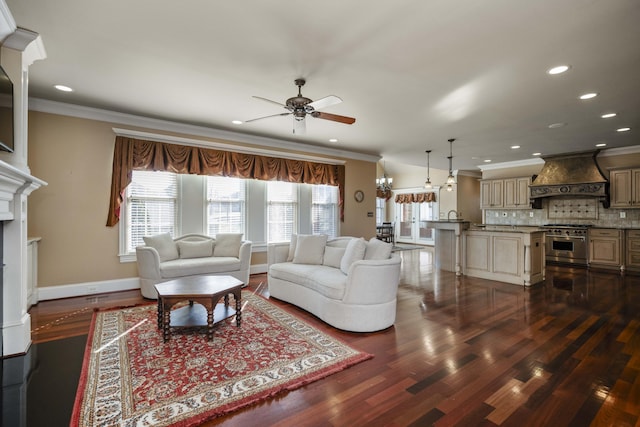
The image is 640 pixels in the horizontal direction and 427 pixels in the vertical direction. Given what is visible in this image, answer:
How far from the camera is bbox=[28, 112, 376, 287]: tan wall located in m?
4.07

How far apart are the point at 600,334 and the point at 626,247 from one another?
4885 millimetres

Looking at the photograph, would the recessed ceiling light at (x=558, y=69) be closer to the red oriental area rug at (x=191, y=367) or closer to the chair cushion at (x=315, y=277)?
the chair cushion at (x=315, y=277)

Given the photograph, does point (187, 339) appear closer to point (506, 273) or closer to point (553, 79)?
point (553, 79)

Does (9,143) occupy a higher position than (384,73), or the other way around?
(384,73)

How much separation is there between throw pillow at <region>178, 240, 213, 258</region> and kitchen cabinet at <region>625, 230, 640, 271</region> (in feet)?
27.9

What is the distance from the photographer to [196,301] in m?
2.79

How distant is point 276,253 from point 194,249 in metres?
1.46

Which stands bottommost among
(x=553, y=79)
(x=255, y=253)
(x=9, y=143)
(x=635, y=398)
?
(x=635, y=398)

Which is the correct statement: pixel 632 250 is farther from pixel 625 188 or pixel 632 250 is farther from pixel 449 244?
pixel 449 244

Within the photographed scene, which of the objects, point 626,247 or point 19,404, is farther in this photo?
point 626,247

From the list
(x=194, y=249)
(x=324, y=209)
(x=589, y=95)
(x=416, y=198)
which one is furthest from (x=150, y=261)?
(x=416, y=198)

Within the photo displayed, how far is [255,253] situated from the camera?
588 cm

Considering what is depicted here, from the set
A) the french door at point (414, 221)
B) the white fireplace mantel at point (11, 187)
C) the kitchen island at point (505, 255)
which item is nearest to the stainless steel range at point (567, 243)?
the kitchen island at point (505, 255)

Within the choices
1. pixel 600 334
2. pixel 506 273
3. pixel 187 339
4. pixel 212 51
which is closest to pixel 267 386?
pixel 187 339
